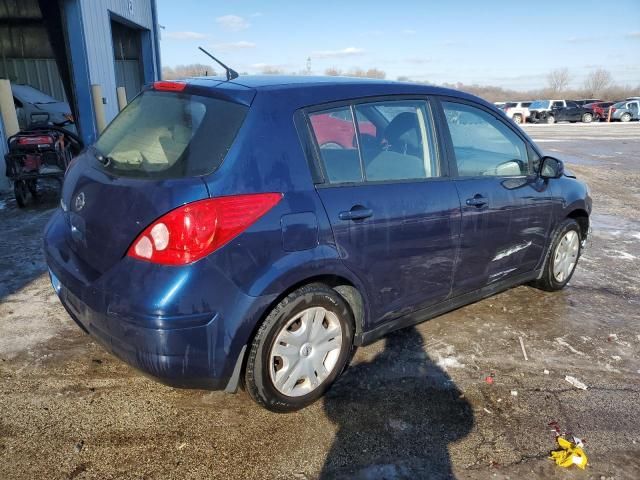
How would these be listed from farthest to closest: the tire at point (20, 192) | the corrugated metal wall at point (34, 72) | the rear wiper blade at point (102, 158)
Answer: the corrugated metal wall at point (34, 72) < the tire at point (20, 192) < the rear wiper blade at point (102, 158)

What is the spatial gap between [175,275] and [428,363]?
1850mm

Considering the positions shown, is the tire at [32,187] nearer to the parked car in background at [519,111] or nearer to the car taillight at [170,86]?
the car taillight at [170,86]

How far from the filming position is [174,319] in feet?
7.07

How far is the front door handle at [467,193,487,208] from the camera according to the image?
3.23 m

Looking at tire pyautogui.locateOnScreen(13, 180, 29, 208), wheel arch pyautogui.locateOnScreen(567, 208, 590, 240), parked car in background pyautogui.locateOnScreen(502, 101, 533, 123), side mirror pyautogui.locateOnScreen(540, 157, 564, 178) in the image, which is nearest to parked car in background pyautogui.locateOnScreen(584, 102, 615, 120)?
parked car in background pyautogui.locateOnScreen(502, 101, 533, 123)

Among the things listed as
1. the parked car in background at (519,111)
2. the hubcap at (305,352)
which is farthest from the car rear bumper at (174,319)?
the parked car in background at (519,111)

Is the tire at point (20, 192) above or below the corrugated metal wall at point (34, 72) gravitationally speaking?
below

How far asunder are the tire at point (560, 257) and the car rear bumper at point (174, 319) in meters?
2.89

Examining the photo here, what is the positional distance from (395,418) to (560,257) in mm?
2488

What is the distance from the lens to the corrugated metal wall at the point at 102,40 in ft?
35.3

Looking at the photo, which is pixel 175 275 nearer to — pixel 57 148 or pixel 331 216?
pixel 331 216

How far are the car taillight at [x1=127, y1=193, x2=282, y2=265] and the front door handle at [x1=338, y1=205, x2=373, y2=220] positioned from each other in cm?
56

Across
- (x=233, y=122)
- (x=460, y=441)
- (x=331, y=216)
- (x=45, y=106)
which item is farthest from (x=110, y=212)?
(x=45, y=106)

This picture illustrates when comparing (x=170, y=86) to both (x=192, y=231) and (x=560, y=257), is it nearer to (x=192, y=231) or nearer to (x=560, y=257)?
(x=192, y=231)
